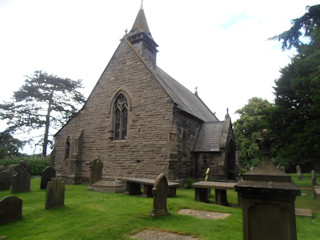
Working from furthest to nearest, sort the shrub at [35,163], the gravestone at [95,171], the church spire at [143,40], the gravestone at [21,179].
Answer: the shrub at [35,163]
the church spire at [143,40]
the gravestone at [95,171]
the gravestone at [21,179]

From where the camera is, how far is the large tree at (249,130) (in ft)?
98.8

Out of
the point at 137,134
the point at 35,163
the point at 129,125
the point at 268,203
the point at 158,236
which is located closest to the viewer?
the point at 268,203

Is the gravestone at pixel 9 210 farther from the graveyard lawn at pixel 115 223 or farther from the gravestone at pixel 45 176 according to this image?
the gravestone at pixel 45 176

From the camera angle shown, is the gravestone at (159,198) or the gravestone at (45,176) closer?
the gravestone at (159,198)

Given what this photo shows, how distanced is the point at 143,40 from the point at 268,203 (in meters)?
19.4

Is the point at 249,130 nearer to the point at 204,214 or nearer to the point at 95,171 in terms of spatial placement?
the point at 95,171

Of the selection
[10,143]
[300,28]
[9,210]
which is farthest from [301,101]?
[10,143]

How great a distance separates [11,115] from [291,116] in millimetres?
30153

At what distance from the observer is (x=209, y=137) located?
16625mm

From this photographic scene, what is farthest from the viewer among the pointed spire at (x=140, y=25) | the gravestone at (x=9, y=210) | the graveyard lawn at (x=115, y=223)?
the pointed spire at (x=140, y=25)

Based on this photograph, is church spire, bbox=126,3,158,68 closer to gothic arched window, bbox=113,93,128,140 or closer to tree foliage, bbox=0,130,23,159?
gothic arched window, bbox=113,93,128,140

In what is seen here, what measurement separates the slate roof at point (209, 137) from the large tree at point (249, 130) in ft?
45.3

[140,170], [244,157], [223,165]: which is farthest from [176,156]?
[244,157]

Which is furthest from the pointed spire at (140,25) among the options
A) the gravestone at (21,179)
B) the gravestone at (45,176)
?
the gravestone at (21,179)
